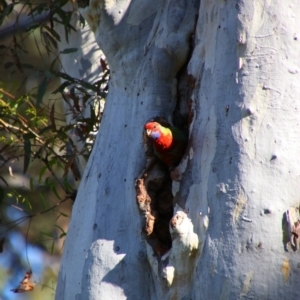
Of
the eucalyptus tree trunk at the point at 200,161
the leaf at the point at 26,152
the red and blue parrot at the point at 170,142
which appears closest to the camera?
the eucalyptus tree trunk at the point at 200,161

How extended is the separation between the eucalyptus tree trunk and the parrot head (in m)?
0.07

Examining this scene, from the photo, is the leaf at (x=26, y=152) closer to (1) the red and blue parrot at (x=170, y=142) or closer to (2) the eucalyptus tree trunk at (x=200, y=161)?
(2) the eucalyptus tree trunk at (x=200, y=161)

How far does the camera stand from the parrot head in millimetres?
1679

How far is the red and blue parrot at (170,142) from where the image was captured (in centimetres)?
163

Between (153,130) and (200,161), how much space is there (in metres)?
0.17

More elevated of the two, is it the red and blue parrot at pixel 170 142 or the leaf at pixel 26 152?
the leaf at pixel 26 152

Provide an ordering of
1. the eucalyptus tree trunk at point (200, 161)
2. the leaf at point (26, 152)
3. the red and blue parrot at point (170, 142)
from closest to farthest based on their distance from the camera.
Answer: the eucalyptus tree trunk at point (200, 161)
the red and blue parrot at point (170, 142)
the leaf at point (26, 152)

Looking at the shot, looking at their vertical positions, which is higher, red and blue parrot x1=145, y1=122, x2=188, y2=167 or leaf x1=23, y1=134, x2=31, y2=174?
leaf x1=23, y1=134, x2=31, y2=174

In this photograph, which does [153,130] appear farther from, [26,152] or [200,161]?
[26,152]

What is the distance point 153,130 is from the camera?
169cm

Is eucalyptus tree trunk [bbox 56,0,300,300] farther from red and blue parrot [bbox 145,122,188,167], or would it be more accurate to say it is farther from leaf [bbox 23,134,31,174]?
leaf [bbox 23,134,31,174]

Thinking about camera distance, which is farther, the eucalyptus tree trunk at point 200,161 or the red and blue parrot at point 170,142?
the red and blue parrot at point 170,142

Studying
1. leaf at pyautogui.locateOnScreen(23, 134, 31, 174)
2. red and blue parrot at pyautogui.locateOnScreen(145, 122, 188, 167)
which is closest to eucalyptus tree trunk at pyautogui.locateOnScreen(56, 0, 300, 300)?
red and blue parrot at pyautogui.locateOnScreen(145, 122, 188, 167)

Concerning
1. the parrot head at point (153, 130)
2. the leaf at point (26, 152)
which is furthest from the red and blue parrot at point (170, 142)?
the leaf at point (26, 152)
